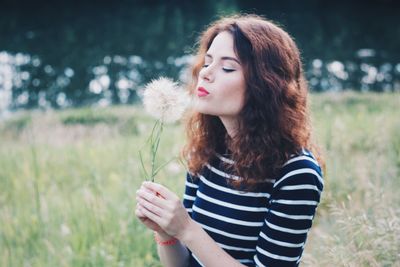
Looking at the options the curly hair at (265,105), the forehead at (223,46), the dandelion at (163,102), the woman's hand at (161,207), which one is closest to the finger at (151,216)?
the woman's hand at (161,207)

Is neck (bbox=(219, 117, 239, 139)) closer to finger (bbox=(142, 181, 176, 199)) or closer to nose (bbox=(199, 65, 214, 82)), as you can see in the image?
nose (bbox=(199, 65, 214, 82))

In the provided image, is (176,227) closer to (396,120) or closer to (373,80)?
(396,120)

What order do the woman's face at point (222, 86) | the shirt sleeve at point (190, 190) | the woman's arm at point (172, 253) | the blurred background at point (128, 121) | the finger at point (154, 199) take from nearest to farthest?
the finger at point (154, 199) → the woman's face at point (222, 86) → the woman's arm at point (172, 253) → the shirt sleeve at point (190, 190) → the blurred background at point (128, 121)

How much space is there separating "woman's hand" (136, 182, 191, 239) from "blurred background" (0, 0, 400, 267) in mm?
736

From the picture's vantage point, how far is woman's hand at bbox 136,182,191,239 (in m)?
1.39

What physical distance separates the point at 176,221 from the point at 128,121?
276 inches

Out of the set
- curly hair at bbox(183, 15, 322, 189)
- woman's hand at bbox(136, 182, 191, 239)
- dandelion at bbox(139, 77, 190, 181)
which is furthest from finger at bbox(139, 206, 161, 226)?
curly hair at bbox(183, 15, 322, 189)

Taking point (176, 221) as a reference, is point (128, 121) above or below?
below

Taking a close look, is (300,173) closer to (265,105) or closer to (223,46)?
(265,105)

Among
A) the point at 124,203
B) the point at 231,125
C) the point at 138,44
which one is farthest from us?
the point at 138,44

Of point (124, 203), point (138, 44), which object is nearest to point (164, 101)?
point (124, 203)

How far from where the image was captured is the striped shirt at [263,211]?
1.41 metres

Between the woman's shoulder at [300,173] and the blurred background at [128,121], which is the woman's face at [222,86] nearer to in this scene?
the woman's shoulder at [300,173]

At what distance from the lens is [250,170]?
4.97ft
